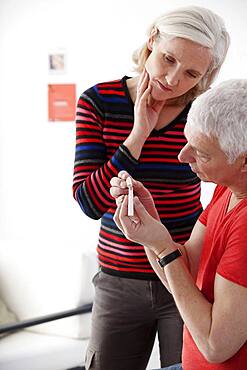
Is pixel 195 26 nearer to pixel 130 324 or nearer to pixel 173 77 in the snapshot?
pixel 173 77

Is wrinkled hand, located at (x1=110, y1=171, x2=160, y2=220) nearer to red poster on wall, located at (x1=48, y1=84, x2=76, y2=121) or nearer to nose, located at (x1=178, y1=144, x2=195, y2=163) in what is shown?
nose, located at (x1=178, y1=144, x2=195, y2=163)

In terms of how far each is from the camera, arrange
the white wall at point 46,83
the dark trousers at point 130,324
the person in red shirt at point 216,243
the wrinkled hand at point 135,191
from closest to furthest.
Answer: the person in red shirt at point 216,243 < the wrinkled hand at point 135,191 < the dark trousers at point 130,324 < the white wall at point 46,83

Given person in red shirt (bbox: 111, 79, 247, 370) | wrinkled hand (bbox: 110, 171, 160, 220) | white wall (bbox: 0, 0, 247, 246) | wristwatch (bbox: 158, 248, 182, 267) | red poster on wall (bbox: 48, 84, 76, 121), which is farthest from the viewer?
red poster on wall (bbox: 48, 84, 76, 121)

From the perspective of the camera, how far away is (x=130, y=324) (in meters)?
1.86

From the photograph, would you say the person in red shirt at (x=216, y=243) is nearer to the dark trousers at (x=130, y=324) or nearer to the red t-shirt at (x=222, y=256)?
the red t-shirt at (x=222, y=256)

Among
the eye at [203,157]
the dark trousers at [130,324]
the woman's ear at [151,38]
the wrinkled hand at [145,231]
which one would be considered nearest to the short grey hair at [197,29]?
the woman's ear at [151,38]

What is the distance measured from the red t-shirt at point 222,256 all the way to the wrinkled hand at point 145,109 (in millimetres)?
279

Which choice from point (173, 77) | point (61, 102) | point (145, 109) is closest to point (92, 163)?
point (145, 109)

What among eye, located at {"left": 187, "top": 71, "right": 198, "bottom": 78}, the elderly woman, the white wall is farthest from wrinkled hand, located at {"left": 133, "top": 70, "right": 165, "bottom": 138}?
the white wall

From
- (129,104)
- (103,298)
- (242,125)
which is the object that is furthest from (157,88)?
(103,298)

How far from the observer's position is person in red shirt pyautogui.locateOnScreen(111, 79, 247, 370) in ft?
4.40

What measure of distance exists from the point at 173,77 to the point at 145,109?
0.11 m

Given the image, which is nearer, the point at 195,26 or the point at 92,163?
the point at 195,26

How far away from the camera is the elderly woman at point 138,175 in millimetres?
1750
